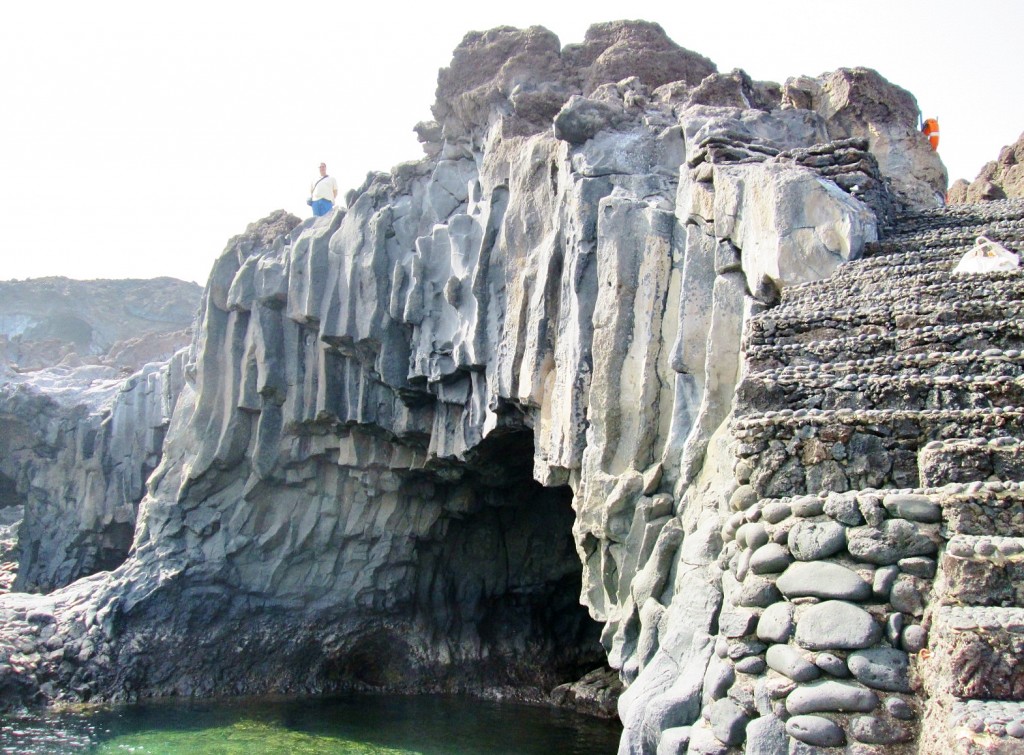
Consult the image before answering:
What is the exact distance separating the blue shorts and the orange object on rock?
1166 centimetres

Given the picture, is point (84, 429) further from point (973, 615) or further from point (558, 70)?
point (973, 615)

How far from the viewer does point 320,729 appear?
52.7 feet

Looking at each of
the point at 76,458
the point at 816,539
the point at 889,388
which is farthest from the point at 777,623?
the point at 76,458

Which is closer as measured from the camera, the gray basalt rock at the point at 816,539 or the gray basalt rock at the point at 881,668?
the gray basalt rock at the point at 881,668

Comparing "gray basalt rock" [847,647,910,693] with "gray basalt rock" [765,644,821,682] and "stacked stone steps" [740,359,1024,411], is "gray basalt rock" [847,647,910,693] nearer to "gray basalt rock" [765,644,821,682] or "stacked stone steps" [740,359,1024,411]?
"gray basalt rock" [765,644,821,682]

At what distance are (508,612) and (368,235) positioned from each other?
833 centimetres

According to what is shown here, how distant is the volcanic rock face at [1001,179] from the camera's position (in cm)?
1883

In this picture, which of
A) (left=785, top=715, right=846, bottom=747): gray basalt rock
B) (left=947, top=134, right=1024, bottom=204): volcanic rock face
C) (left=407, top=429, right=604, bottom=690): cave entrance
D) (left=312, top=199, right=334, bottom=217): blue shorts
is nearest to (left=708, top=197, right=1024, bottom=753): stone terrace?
(left=785, top=715, right=846, bottom=747): gray basalt rock

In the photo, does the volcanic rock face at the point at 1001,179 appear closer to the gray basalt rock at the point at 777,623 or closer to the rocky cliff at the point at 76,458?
the gray basalt rock at the point at 777,623

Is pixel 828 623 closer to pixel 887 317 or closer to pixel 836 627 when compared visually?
pixel 836 627

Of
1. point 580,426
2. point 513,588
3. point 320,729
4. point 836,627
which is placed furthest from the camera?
point 513,588

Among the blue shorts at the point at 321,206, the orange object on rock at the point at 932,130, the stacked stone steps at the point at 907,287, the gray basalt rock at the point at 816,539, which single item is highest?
the orange object on rock at the point at 932,130

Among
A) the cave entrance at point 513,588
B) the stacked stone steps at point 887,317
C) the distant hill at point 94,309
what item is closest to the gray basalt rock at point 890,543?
the stacked stone steps at point 887,317

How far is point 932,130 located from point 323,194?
1194 centimetres
